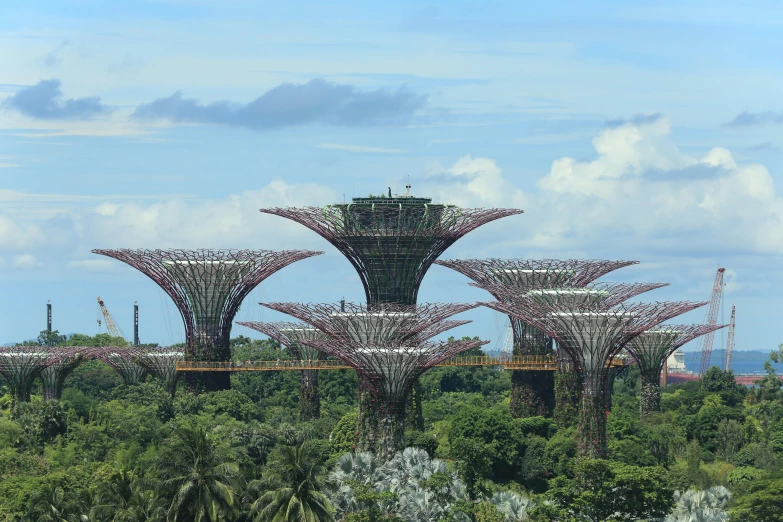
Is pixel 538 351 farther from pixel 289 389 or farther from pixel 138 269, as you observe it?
pixel 289 389

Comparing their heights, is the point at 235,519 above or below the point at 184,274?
below

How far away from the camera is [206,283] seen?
139m

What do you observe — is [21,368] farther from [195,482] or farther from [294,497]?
[294,497]

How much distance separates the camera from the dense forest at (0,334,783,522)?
84.5 meters

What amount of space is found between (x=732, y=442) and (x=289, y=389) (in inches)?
2426

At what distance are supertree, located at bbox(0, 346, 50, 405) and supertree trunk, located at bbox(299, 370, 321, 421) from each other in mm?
24769

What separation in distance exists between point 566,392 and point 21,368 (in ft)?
171

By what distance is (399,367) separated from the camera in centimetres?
11144

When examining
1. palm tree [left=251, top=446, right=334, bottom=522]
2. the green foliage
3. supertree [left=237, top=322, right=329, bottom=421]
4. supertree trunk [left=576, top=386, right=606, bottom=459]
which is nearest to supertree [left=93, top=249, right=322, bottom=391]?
supertree [left=237, top=322, right=329, bottom=421]

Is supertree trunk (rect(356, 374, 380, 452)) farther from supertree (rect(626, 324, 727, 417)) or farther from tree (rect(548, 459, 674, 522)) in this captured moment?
supertree (rect(626, 324, 727, 417))

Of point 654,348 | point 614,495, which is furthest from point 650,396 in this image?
point 614,495

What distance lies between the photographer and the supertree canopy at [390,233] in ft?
426

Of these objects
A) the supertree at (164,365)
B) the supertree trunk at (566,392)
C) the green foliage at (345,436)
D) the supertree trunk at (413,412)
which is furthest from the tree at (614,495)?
the supertree at (164,365)

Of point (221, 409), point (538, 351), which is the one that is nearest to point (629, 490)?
point (538, 351)
